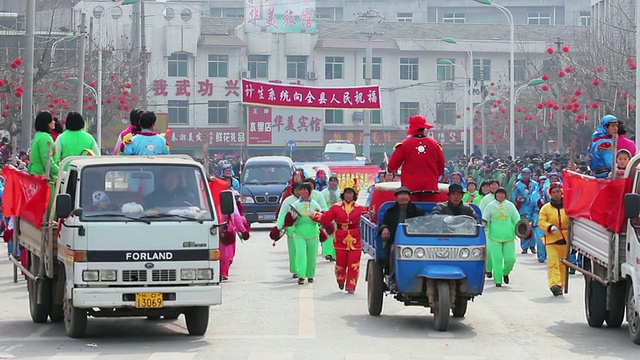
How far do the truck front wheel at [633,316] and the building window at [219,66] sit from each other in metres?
76.6

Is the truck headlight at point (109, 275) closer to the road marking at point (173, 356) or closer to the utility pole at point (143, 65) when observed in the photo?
the road marking at point (173, 356)

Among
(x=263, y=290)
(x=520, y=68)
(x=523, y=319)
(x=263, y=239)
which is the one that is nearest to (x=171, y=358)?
(x=523, y=319)

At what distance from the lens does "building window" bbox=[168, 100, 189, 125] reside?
88250mm

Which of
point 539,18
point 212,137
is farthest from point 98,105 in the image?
point 539,18

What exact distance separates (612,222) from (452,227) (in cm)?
176

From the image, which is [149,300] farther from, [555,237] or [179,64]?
[179,64]

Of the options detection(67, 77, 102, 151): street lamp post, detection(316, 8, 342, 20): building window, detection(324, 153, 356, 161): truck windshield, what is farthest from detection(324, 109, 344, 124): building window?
detection(67, 77, 102, 151): street lamp post

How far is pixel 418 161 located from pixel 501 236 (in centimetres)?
551

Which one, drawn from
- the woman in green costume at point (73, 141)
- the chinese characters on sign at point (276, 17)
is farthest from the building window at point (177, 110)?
the woman in green costume at point (73, 141)

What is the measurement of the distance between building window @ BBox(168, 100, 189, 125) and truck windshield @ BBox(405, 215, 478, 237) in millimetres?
74145

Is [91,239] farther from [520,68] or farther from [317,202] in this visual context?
[520,68]

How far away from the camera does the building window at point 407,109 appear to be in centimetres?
9275

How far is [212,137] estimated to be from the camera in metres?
87.4

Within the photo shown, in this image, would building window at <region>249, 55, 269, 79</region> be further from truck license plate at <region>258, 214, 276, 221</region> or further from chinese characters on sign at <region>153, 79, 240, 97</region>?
truck license plate at <region>258, 214, 276, 221</region>
